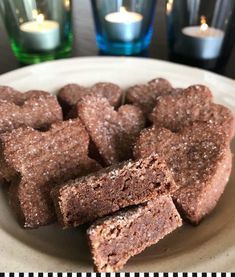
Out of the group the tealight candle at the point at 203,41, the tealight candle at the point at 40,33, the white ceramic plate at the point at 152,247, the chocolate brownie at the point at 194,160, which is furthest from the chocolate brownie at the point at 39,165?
the tealight candle at the point at 203,41

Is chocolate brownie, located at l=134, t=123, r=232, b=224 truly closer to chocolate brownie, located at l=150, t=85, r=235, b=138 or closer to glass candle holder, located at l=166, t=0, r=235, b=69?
chocolate brownie, located at l=150, t=85, r=235, b=138

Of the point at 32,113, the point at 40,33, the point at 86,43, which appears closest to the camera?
the point at 32,113

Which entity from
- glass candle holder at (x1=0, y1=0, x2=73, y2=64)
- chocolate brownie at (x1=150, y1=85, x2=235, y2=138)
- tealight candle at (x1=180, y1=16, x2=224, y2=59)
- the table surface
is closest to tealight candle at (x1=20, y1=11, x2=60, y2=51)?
glass candle holder at (x1=0, y1=0, x2=73, y2=64)

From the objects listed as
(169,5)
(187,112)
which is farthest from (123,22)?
(187,112)

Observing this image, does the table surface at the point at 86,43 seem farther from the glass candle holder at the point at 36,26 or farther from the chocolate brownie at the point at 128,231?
the chocolate brownie at the point at 128,231

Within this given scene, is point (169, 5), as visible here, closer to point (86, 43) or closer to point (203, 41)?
point (203, 41)

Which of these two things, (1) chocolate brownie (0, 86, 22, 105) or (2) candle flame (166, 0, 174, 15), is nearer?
(1) chocolate brownie (0, 86, 22, 105)

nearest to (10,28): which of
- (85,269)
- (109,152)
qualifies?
(109,152)
